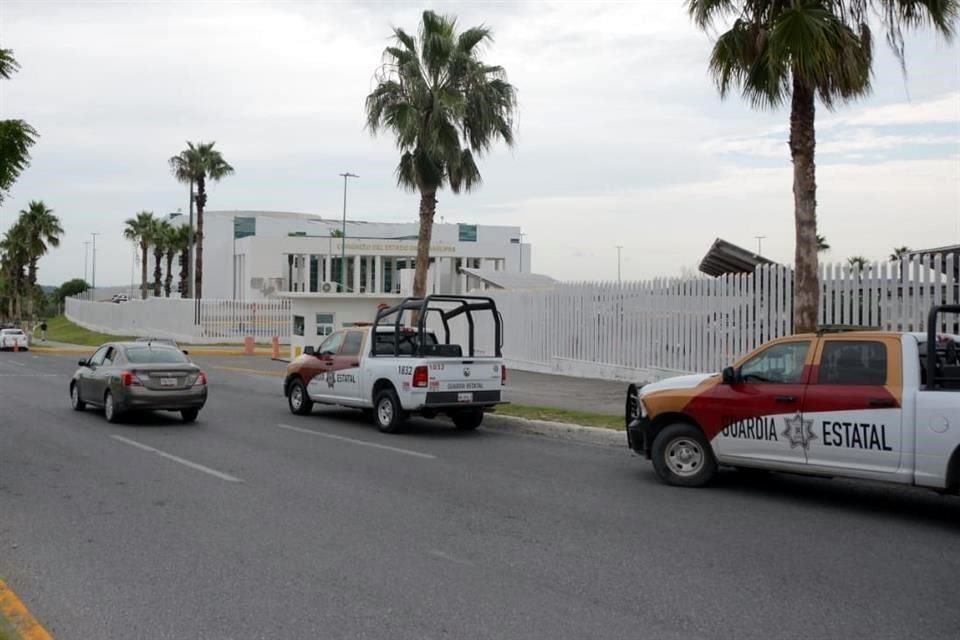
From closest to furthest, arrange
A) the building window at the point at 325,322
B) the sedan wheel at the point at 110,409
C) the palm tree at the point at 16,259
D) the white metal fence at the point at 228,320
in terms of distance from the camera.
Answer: the sedan wheel at the point at 110,409
the building window at the point at 325,322
the white metal fence at the point at 228,320
the palm tree at the point at 16,259

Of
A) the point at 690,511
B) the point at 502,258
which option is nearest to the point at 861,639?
the point at 690,511

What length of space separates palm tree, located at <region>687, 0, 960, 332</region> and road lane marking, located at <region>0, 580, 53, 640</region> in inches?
466

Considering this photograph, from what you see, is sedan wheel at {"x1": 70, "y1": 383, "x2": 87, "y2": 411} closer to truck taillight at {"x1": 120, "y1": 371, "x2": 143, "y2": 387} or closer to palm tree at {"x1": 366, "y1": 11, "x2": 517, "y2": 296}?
truck taillight at {"x1": 120, "y1": 371, "x2": 143, "y2": 387}

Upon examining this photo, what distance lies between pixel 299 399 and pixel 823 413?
37.2 ft

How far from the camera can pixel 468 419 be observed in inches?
653

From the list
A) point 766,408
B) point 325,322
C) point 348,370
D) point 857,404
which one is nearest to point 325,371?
point 348,370

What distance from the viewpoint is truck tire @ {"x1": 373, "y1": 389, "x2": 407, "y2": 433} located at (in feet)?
50.6

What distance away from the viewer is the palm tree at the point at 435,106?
89.1 ft

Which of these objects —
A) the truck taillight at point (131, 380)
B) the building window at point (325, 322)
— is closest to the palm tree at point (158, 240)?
the building window at point (325, 322)

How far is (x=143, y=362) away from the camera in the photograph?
1680cm

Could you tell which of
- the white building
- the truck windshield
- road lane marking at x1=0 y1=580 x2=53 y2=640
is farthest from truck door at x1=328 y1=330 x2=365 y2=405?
the white building

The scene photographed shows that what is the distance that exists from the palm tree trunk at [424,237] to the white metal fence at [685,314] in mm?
3477

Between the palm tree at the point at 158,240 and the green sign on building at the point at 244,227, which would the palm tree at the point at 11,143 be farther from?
the green sign on building at the point at 244,227

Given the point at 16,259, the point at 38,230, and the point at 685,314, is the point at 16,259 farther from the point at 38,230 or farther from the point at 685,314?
the point at 685,314
